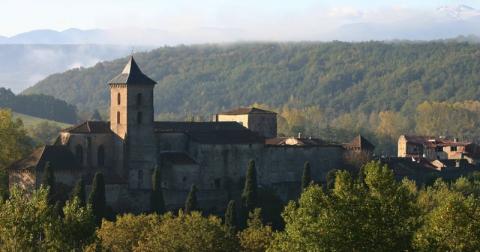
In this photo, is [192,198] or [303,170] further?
[303,170]

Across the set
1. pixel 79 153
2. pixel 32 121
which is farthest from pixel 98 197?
pixel 32 121

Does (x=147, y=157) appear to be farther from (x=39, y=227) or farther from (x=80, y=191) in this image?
(x=39, y=227)

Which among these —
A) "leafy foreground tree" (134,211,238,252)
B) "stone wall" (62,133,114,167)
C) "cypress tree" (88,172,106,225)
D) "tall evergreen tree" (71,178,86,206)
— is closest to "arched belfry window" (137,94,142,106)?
"stone wall" (62,133,114,167)

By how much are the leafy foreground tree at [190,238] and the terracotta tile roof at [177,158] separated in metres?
25.3

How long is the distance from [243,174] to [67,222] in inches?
1722

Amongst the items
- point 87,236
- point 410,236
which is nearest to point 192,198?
point 87,236

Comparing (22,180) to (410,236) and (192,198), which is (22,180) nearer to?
(192,198)

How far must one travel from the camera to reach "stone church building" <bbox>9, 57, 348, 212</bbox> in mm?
87250

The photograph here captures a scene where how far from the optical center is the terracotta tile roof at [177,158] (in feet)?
301

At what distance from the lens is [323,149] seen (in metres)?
104

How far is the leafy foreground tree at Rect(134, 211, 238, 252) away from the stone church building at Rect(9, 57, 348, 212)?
68.1ft

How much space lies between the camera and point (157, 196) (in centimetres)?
8562

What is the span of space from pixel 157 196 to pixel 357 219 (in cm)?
3713

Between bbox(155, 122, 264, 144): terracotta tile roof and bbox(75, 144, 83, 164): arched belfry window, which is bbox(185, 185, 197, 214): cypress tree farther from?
bbox(155, 122, 264, 144): terracotta tile roof
